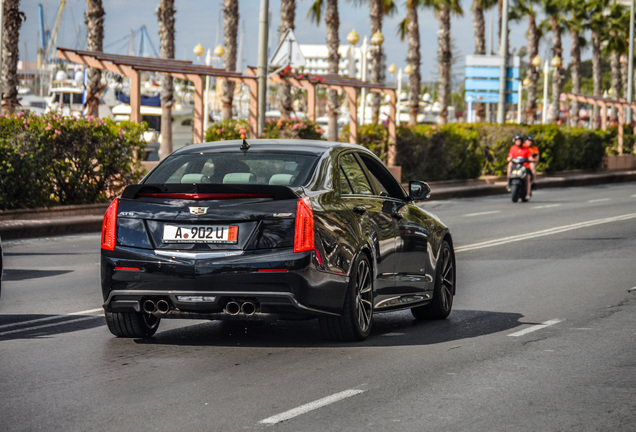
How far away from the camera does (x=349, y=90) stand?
32.6 metres

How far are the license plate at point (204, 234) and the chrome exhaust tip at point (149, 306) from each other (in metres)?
0.46

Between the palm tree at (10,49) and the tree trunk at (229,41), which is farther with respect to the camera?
the tree trunk at (229,41)

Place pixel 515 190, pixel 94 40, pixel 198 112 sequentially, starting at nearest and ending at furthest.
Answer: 1. pixel 198 112
2. pixel 515 190
3. pixel 94 40

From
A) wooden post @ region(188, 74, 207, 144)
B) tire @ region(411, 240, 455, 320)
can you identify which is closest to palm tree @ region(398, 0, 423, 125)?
wooden post @ region(188, 74, 207, 144)

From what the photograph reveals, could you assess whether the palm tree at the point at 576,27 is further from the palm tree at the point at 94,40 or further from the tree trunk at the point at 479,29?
the palm tree at the point at 94,40

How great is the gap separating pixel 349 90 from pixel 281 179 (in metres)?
24.3

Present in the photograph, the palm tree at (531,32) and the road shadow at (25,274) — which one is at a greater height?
the palm tree at (531,32)

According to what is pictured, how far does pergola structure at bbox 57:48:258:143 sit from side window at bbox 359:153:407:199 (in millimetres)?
14325

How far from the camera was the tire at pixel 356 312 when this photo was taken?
27.6 feet

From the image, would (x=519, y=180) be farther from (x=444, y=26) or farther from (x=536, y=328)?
(x=444, y=26)

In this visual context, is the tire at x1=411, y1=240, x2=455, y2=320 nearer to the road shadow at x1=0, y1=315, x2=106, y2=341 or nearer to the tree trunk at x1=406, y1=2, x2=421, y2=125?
the road shadow at x1=0, y1=315, x2=106, y2=341

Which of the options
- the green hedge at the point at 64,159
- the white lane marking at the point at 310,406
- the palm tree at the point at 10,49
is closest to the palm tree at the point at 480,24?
the palm tree at the point at 10,49

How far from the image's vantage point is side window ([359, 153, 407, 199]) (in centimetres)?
970

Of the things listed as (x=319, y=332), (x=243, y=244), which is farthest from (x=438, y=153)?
(x=243, y=244)
